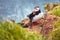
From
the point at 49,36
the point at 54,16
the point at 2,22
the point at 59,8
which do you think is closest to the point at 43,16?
the point at 54,16

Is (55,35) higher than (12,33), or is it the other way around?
(12,33)

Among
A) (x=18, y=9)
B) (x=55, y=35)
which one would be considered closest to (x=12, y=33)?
(x=55, y=35)

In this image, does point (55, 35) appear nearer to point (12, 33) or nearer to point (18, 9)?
point (12, 33)

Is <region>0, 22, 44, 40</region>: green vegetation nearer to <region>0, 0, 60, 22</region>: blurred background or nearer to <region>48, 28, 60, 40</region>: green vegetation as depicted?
<region>48, 28, 60, 40</region>: green vegetation

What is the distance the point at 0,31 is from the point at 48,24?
10.4 ft

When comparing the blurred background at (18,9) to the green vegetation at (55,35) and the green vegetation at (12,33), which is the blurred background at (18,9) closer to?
A: the green vegetation at (55,35)

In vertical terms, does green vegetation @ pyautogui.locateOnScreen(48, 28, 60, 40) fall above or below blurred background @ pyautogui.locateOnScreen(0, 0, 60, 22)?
above

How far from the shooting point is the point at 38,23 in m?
11.6

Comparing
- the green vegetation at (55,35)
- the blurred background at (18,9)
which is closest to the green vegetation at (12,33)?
the green vegetation at (55,35)

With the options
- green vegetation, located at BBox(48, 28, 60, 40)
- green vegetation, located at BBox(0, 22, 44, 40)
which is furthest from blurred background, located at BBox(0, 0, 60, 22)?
green vegetation, located at BBox(0, 22, 44, 40)

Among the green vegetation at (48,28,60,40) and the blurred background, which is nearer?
the green vegetation at (48,28,60,40)

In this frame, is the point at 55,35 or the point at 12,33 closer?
the point at 12,33

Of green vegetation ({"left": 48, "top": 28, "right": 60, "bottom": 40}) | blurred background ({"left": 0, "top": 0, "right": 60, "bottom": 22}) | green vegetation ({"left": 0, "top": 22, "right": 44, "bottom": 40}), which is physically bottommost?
blurred background ({"left": 0, "top": 0, "right": 60, "bottom": 22})

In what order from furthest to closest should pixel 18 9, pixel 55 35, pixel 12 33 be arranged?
pixel 18 9
pixel 55 35
pixel 12 33
